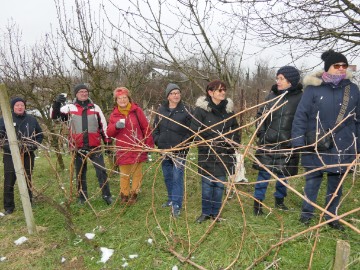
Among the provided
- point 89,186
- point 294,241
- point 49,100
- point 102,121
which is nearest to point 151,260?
point 294,241

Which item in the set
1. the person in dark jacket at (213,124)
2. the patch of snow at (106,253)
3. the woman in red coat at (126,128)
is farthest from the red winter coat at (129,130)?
the patch of snow at (106,253)

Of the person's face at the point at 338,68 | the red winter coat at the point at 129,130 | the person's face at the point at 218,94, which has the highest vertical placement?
the person's face at the point at 338,68

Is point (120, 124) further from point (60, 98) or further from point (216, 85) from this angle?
point (216, 85)

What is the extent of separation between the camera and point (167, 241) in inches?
113

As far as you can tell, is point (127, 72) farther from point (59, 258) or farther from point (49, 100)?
point (59, 258)

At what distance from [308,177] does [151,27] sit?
9.54ft

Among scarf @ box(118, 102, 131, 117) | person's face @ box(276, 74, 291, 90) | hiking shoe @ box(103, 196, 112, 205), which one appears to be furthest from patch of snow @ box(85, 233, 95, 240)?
person's face @ box(276, 74, 291, 90)

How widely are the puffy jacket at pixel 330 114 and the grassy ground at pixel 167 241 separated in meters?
0.37

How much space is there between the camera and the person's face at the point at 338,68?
274 centimetres

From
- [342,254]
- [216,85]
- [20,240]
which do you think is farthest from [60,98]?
[342,254]

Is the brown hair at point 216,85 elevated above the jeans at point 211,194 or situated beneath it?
elevated above

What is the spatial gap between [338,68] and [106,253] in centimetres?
274

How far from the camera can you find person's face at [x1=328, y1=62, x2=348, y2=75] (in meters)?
2.74

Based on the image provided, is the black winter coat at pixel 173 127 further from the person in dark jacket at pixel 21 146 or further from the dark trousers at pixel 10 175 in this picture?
the dark trousers at pixel 10 175
